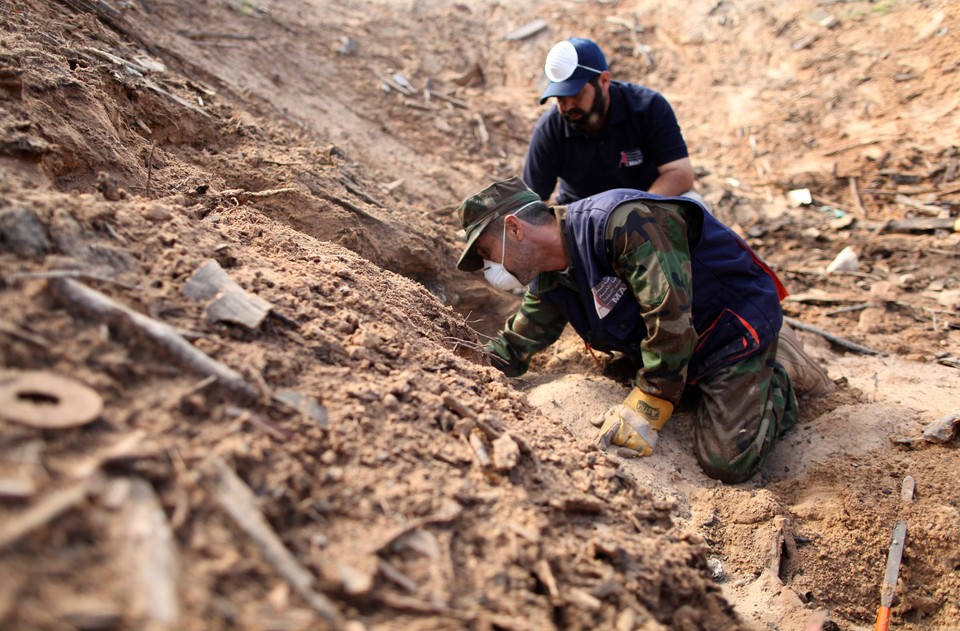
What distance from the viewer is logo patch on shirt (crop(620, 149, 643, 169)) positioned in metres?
4.87

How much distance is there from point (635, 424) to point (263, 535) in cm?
225

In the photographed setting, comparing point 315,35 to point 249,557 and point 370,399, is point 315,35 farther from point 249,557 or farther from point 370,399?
point 249,557

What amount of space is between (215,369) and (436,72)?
652 cm

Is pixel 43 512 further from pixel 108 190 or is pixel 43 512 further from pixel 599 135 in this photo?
pixel 599 135

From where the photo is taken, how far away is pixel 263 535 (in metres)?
1.48

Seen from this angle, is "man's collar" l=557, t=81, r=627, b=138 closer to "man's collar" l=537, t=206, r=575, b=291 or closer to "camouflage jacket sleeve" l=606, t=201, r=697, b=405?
"man's collar" l=537, t=206, r=575, b=291

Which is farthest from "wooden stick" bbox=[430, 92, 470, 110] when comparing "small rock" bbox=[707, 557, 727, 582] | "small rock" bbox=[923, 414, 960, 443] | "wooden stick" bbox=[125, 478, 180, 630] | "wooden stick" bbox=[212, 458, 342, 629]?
"wooden stick" bbox=[125, 478, 180, 630]

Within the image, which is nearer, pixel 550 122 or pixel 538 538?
pixel 538 538

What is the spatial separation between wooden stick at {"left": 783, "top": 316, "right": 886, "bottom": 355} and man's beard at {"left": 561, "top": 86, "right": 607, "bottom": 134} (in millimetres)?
2129

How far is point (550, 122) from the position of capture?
16.2 ft

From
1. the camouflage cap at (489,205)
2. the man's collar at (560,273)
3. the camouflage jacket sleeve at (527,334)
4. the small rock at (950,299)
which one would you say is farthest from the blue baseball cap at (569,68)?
the small rock at (950,299)

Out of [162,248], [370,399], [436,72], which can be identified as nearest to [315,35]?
[436,72]

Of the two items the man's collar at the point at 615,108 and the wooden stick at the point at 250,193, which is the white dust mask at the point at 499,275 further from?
the man's collar at the point at 615,108

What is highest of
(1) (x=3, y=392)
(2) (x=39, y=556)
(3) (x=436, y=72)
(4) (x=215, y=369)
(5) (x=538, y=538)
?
(3) (x=436, y=72)
